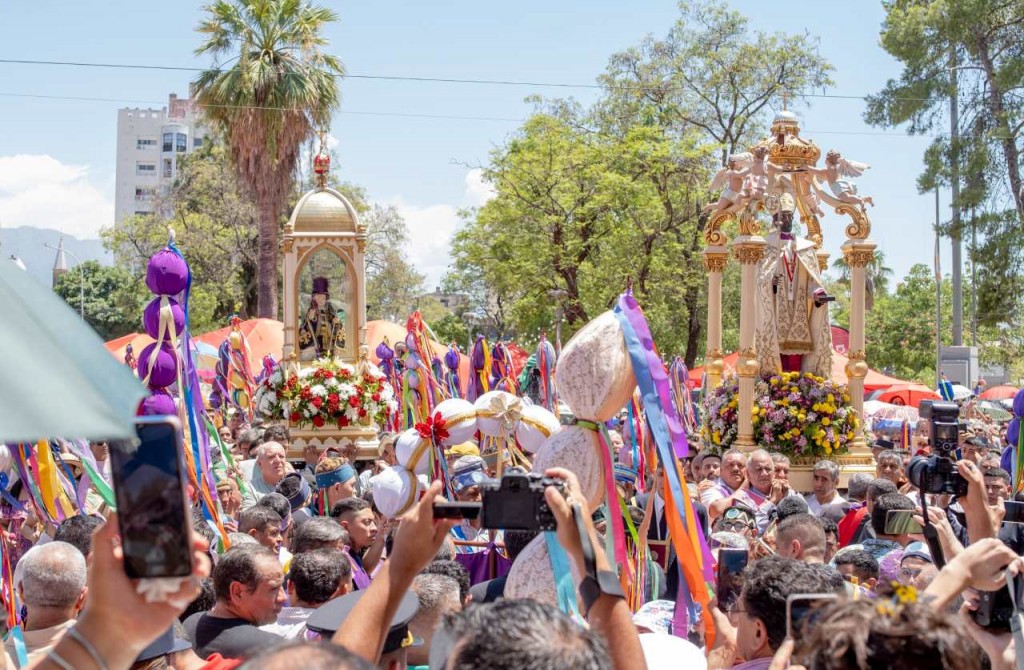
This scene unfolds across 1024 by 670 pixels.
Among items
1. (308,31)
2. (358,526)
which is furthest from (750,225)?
(308,31)

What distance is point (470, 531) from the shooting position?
25.5ft

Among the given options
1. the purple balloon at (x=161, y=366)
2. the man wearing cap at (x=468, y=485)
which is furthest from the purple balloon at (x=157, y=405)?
the man wearing cap at (x=468, y=485)

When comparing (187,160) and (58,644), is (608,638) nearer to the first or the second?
(58,644)

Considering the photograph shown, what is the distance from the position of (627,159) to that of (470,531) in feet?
75.5

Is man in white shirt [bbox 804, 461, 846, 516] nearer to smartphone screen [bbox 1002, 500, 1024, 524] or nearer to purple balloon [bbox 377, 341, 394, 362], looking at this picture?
smartphone screen [bbox 1002, 500, 1024, 524]

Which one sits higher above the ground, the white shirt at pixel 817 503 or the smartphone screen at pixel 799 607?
the smartphone screen at pixel 799 607

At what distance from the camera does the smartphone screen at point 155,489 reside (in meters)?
1.89

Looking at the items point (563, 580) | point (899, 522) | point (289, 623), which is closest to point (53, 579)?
point (289, 623)

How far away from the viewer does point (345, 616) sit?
145 inches

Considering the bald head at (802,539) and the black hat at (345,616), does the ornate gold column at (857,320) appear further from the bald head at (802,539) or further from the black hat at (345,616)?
the black hat at (345,616)

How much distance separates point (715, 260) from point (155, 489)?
12252 millimetres

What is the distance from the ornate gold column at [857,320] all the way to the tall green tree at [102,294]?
135ft

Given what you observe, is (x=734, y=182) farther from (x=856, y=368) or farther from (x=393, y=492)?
(x=393, y=492)

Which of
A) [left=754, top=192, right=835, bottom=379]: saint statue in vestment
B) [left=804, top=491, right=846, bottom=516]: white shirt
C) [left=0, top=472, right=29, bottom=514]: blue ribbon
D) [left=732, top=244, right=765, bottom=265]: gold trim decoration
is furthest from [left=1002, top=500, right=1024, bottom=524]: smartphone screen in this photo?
[left=754, top=192, right=835, bottom=379]: saint statue in vestment
